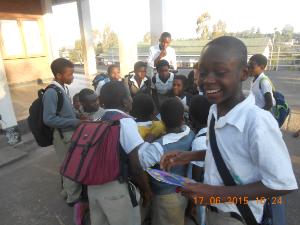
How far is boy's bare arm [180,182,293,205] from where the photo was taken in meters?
1.08

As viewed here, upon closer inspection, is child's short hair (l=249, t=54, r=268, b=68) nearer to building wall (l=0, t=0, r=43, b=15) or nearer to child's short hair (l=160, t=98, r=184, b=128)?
child's short hair (l=160, t=98, r=184, b=128)

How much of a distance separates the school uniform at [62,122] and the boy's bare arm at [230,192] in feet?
6.62

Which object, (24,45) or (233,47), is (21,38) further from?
(233,47)

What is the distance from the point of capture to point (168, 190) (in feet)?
7.19

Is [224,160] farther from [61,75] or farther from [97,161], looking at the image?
[61,75]

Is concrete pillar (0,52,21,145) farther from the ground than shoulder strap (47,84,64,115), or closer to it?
closer to it

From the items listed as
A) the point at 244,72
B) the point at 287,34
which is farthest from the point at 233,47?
the point at 287,34

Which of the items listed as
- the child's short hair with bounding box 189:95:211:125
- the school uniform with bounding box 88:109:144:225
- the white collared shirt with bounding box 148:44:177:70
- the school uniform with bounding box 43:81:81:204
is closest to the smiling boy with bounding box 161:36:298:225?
the school uniform with bounding box 88:109:144:225

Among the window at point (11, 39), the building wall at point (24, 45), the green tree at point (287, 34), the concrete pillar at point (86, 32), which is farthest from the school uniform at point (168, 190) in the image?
the green tree at point (287, 34)

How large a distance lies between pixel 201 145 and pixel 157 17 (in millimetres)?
5904

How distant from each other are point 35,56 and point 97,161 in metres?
7.87

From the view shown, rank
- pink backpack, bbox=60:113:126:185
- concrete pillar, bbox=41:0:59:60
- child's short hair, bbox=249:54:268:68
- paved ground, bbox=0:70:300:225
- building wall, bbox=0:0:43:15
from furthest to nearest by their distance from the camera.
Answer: concrete pillar, bbox=41:0:59:60
building wall, bbox=0:0:43:15
child's short hair, bbox=249:54:268:68
paved ground, bbox=0:70:300:225
pink backpack, bbox=60:113:126:185

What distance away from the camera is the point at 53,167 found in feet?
14.0

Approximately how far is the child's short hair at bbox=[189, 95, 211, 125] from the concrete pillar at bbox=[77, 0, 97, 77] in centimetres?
1049
